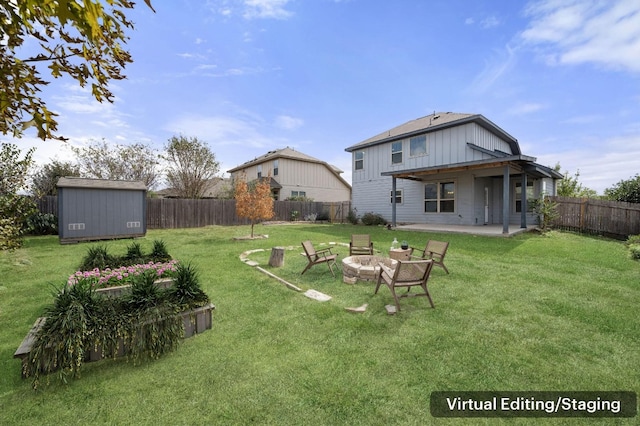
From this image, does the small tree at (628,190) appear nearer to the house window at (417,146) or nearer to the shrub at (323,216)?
the house window at (417,146)

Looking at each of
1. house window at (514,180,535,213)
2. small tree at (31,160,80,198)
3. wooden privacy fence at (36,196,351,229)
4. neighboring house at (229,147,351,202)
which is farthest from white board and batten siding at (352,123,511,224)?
small tree at (31,160,80,198)

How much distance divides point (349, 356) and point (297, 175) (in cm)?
2557

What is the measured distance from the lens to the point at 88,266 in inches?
204

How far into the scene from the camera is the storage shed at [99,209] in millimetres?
10859

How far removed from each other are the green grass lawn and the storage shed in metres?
6.24

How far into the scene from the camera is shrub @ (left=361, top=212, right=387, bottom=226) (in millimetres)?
18156

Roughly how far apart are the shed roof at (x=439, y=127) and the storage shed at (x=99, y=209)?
572 inches

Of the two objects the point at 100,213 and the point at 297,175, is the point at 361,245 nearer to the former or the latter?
the point at 100,213

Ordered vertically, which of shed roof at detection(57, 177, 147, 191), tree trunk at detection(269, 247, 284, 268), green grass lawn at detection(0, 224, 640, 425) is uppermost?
shed roof at detection(57, 177, 147, 191)

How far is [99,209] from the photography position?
1162cm

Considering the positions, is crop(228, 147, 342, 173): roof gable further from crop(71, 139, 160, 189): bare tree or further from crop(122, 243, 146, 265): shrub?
crop(122, 243, 146, 265): shrub

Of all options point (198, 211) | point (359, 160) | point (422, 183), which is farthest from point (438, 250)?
point (198, 211)

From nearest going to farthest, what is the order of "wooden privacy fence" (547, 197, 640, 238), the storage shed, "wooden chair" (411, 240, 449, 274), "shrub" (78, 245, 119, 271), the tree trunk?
"shrub" (78, 245, 119, 271), "wooden chair" (411, 240, 449, 274), the tree trunk, the storage shed, "wooden privacy fence" (547, 197, 640, 238)

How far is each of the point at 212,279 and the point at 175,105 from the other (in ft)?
42.2
